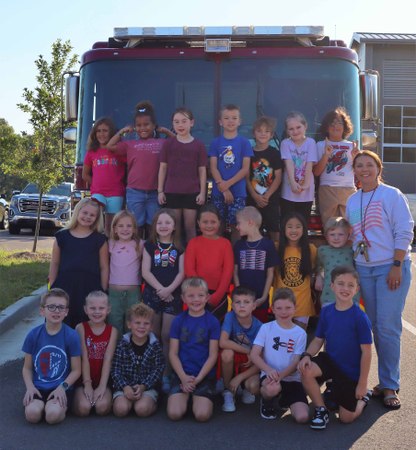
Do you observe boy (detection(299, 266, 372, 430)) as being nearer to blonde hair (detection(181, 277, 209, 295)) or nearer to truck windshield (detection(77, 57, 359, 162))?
blonde hair (detection(181, 277, 209, 295))

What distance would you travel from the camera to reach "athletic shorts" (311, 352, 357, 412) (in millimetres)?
4613

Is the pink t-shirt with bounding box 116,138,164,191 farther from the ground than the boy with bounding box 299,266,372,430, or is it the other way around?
the pink t-shirt with bounding box 116,138,164,191

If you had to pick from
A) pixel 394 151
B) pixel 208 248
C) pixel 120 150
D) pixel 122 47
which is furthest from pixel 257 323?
pixel 394 151

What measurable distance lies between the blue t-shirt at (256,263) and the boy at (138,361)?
3.42 ft

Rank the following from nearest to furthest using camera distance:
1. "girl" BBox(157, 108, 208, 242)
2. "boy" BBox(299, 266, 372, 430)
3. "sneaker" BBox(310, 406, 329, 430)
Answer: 1. "sneaker" BBox(310, 406, 329, 430)
2. "boy" BBox(299, 266, 372, 430)
3. "girl" BBox(157, 108, 208, 242)

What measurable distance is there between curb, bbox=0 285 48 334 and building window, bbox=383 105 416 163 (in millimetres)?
29260

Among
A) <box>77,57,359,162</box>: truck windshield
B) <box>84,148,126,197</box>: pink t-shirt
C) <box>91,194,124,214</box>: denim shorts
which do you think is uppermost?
<box>77,57,359,162</box>: truck windshield

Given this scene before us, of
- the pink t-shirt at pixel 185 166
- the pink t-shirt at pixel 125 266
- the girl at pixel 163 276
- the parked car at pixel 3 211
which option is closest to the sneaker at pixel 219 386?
the girl at pixel 163 276

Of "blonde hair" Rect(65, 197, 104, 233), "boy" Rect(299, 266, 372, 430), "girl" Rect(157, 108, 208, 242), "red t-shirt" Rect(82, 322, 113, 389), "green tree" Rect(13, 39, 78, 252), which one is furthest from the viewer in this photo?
"green tree" Rect(13, 39, 78, 252)

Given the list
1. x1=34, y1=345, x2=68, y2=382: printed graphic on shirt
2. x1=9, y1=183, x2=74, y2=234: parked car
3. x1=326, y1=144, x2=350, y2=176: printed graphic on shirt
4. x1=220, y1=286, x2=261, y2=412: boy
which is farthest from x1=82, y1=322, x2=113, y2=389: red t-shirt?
x1=9, y1=183, x2=74, y2=234: parked car

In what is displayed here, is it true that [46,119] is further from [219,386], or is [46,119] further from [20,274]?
[219,386]

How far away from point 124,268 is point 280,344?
5.08 feet

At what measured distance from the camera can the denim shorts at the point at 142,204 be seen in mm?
6301

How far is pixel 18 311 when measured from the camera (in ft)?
25.1
